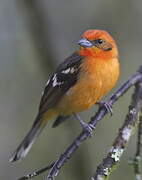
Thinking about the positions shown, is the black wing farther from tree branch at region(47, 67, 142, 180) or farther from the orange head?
tree branch at region(47, 67, 142, 180)

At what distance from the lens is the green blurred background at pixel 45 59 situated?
7871 mm

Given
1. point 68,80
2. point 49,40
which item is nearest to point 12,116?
point 49,40

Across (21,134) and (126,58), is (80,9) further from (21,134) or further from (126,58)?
(21,134)

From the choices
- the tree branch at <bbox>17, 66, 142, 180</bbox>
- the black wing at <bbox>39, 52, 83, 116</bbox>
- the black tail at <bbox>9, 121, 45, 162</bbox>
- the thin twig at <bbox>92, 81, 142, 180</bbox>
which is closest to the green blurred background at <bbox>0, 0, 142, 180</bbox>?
the black tail at <bbox>9, 121, 45, 162</bbox>

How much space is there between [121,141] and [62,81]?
7.32 ft

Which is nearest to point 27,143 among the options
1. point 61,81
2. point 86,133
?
point 61,81

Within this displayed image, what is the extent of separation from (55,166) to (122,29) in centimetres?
475

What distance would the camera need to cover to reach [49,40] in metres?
7.71

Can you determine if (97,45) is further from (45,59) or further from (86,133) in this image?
(86,133)

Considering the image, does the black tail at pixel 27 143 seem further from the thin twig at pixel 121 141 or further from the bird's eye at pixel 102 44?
the thin twig at pixel 121 141

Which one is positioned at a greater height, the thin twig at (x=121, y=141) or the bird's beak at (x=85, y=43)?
the bird's beak at (x=85, y=43)

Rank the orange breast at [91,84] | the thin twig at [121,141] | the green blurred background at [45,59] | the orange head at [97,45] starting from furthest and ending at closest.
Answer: the green blurred background at [45,59], the orange head at [97,45], the orange breast at [91,84], the thin twig at [121,141]

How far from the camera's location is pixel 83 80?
6.34 m

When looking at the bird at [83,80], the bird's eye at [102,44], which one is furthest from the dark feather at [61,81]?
the bird's eye at [102,44]
